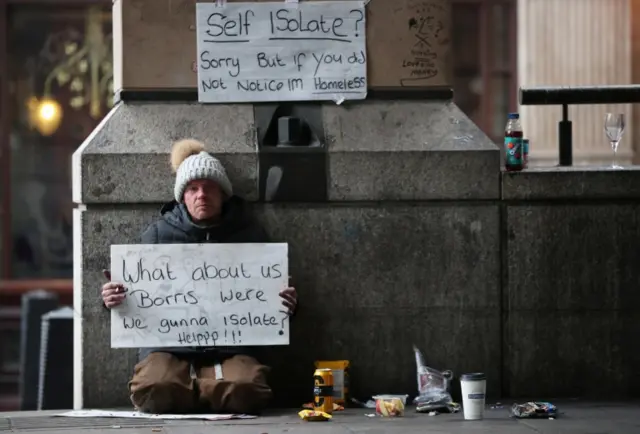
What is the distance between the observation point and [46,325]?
10586mm

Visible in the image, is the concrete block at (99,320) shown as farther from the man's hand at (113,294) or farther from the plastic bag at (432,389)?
the plastic bag at (432,389)

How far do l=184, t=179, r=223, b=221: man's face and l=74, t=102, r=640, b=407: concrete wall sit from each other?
10.2 inches

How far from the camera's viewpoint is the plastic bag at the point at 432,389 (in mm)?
7586

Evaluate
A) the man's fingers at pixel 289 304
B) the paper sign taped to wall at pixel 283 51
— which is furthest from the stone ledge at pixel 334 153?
the man's fingers at pixel 289 304

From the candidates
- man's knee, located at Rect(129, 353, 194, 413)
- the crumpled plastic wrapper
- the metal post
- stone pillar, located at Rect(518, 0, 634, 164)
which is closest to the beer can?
man's knee, located at Rect(129, 353, 194, 413)

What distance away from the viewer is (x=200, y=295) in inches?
Answer: 301

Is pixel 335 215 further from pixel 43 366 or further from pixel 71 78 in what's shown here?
pixel 71 78

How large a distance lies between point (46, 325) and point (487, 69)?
6765 millimetres

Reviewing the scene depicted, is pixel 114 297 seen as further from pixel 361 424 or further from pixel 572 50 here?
pixel 572 50

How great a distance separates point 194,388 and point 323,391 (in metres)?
0.63

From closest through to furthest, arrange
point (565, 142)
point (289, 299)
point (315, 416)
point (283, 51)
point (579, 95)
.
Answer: point (315, 416), point (289, 299), point (283, 51), point (579, 95), point (565, 142)

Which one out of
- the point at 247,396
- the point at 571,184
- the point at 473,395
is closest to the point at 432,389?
the point at 473,395

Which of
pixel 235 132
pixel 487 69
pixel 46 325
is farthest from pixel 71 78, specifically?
pixel 235 132

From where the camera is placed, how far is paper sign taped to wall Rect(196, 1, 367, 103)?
26.4ft
